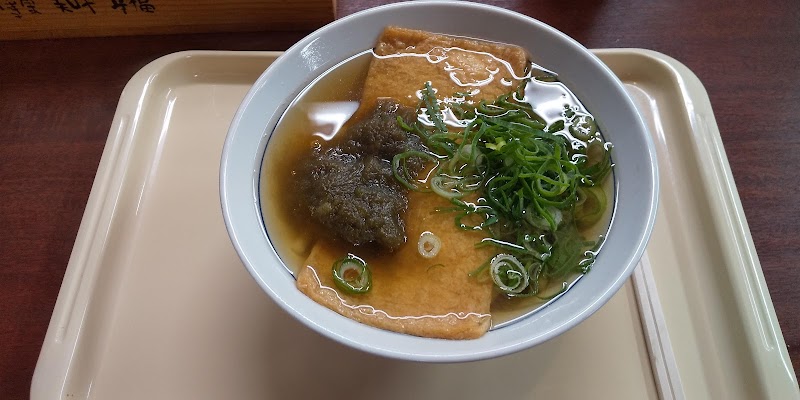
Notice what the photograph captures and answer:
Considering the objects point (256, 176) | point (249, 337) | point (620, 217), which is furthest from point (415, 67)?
point (249, 337)

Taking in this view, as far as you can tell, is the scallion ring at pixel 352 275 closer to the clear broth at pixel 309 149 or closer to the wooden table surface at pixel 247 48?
the clear broth at pixel 309 149

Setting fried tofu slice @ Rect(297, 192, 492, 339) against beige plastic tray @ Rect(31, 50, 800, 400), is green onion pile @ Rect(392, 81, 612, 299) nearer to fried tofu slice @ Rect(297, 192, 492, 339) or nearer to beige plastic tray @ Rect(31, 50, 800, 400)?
fried tofu slice @ Rect(297, 192, 492, 339)

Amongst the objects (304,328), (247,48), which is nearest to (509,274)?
(304,328)

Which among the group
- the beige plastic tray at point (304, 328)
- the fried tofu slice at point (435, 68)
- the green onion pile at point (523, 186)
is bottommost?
the beige plastic tray at point (304, 328)

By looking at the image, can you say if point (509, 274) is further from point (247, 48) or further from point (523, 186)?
point (247, 48)

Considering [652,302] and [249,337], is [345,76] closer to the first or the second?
[249,337]

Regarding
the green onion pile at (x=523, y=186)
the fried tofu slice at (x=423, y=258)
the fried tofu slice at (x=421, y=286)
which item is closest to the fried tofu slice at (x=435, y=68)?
the fried tofu slice at (x=423, y=258)
